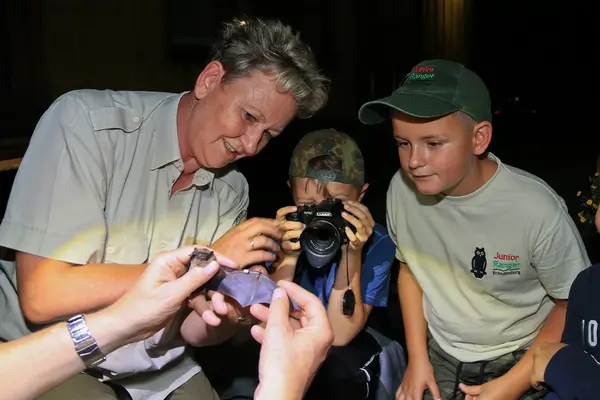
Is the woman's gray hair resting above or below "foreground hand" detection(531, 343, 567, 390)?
above

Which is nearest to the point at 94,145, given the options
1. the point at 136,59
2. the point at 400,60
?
the point at 136,59

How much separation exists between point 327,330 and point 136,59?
8.75ft

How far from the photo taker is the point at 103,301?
1397 mm

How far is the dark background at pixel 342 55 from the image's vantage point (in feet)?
9.34

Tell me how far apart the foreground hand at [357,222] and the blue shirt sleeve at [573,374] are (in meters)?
0.59

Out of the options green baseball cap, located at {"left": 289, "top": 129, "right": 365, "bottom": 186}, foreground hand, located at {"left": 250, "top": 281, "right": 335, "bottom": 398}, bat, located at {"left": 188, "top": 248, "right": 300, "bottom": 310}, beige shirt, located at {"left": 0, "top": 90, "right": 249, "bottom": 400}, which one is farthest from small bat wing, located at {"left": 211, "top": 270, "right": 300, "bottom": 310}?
green baseball cap, located at {"left": 289, "top": 129, "right": 365, "bottom": 186}

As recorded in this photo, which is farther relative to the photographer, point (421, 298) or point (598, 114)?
point (598, 114)

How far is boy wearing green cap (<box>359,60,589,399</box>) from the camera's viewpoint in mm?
1588

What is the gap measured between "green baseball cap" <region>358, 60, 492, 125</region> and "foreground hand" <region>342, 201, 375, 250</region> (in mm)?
303

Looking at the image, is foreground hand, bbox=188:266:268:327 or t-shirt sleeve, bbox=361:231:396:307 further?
t-shirt sleeve, bbox=361:231:396:307

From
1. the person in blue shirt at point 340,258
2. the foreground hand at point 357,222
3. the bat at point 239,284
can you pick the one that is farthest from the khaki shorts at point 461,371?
the bat at point 239,284

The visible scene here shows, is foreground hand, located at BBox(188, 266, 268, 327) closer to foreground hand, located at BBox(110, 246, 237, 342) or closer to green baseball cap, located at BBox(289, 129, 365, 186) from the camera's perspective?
foreground hand, located at BBox(110, 246, 237, 342)

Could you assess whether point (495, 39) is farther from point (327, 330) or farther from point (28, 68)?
point (327, 330)

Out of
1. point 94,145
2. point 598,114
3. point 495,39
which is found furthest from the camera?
point 598,114
